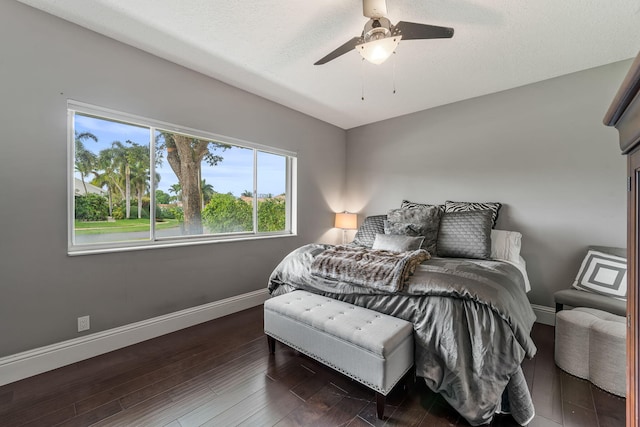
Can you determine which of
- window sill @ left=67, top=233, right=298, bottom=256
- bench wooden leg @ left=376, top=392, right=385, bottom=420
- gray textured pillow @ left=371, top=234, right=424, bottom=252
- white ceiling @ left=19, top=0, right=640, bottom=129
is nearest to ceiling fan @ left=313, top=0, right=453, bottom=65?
white ceiling @ left=19, top=0, right=640, bottom=129

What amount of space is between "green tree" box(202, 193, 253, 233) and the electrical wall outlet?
130 cm

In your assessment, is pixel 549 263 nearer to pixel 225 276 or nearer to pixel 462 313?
pixel 462 313

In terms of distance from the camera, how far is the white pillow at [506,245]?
2762 mm

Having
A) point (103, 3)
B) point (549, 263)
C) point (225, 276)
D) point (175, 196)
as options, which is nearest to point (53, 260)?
point (175, 196)

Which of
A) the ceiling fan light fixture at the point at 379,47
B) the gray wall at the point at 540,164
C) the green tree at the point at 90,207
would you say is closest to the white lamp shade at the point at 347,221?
the gray wall at the point at 540,164

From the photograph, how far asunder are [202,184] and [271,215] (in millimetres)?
1036

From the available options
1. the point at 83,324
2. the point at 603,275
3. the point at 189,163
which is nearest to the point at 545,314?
the point at 603,275

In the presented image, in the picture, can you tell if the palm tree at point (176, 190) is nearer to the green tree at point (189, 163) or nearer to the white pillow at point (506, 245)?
the green tree at point (189, 163)

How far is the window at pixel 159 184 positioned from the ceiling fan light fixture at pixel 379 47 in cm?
190

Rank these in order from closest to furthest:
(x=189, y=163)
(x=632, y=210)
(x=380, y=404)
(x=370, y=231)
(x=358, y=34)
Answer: (x=632, y=210) → (x=380, y=404) → (x=358, y=34) → (x=189, y=163) → (x=370, y=231)

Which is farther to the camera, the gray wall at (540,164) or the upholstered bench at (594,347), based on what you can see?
the gray wall at (540,164)

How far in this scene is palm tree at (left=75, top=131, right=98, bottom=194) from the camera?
2.20 meters

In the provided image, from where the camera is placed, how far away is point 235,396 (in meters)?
1.74

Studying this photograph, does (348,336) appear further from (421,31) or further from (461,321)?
(421,31)
